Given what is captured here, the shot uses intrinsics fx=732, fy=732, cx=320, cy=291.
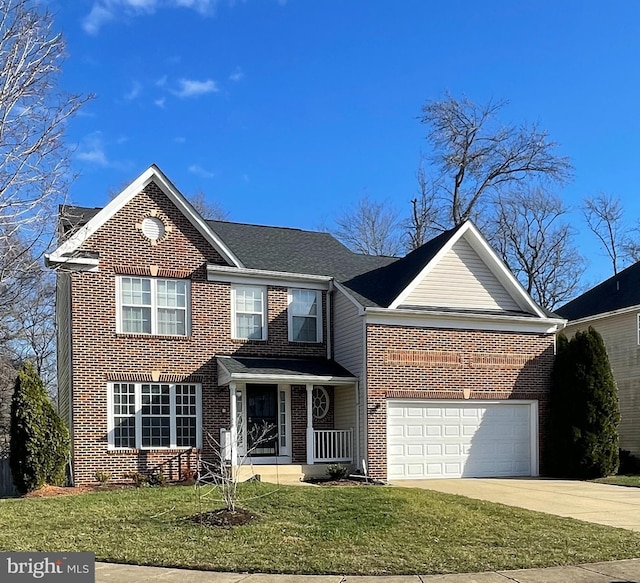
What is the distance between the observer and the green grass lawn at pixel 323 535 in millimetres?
8828

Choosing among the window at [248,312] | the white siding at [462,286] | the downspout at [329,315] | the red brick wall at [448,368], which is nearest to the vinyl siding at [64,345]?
the window at [248,312]

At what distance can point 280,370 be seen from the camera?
1866 centimetres

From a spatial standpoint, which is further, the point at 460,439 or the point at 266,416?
the point at 460,439

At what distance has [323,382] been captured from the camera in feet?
61.5

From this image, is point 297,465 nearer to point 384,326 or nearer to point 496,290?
point 384,326

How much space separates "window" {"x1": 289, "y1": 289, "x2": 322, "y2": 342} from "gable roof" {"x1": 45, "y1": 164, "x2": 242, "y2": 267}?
78.2 inches

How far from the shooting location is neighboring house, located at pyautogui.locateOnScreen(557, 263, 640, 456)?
24.2m

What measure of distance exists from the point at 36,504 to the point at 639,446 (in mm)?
18900

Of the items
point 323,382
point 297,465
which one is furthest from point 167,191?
point 297,465

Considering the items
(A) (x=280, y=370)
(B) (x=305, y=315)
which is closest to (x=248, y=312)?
(B) (x=305, y=315)

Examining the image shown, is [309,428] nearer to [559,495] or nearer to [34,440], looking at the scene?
[559,495]

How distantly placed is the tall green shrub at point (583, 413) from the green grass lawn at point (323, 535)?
760 cm

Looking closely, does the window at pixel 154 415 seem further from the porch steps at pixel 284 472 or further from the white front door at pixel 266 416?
the porch steps at pixel 284 472

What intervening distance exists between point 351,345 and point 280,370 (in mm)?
2209
